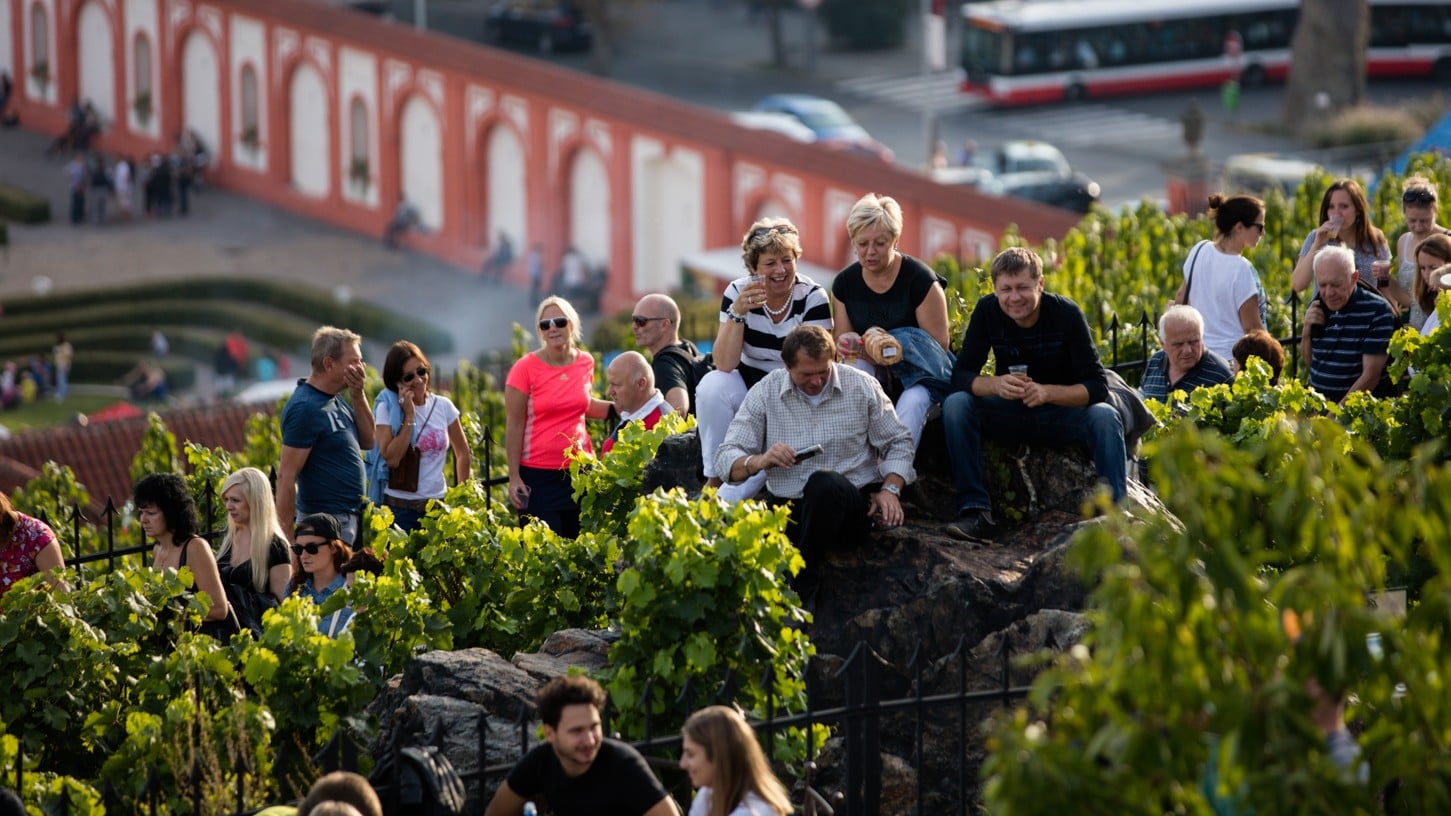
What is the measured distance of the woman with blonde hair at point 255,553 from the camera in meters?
8.91

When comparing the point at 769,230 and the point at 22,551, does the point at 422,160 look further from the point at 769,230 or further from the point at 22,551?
the point at 769,230

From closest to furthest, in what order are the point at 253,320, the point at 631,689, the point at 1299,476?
the point at 1299,476 < the point at 631,689 < the point at 253,320

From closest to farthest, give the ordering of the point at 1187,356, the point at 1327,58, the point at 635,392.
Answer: the point at 1187,356 < the point at 635,392 < the point at 1327,58

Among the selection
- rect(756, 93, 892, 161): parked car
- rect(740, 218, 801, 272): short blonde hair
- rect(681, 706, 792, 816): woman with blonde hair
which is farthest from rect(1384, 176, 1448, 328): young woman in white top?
rect(756, 93, 892, 161): parked car

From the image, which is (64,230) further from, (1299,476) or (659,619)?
(1299,476)

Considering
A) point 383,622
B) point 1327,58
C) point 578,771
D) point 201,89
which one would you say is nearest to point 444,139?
point 201,89

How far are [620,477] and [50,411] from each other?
2531cm

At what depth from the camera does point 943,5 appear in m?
49.4

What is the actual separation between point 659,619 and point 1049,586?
5.05 feet

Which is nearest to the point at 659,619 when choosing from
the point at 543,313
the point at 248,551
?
the point at 248,551

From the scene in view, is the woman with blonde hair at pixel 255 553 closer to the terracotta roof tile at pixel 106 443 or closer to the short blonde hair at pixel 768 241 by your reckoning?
the short blonde hair at pixel 768 241

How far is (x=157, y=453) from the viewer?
14.8 m

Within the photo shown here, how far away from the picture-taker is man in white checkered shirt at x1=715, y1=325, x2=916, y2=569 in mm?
8117

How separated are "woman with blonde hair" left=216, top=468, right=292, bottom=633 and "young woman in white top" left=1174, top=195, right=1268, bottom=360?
4.65m
